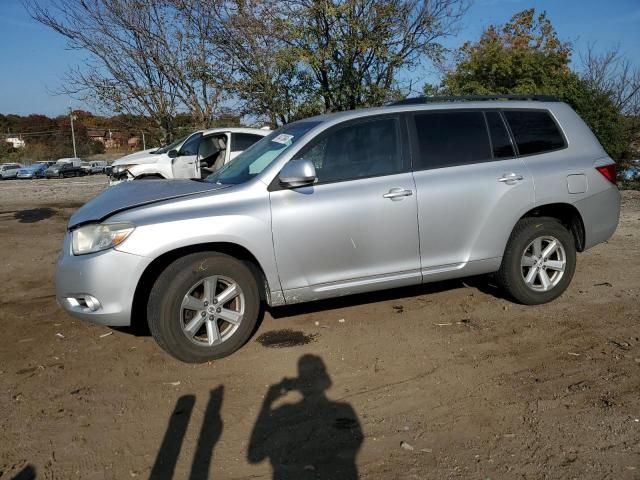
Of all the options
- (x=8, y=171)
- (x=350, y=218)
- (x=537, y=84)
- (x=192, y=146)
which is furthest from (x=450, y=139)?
(x=8, y=171)

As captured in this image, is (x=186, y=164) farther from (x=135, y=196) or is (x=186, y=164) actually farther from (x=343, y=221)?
(x=343, y=221)

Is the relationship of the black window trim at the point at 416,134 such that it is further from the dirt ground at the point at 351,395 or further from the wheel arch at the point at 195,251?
the wheel arch at the point at 195,251

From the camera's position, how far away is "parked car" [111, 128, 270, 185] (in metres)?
11.1

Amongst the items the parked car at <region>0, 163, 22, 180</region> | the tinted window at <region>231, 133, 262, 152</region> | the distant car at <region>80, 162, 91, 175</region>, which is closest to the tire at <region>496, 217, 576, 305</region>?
the tinted window at <region>231, 133, 262, 152</region>

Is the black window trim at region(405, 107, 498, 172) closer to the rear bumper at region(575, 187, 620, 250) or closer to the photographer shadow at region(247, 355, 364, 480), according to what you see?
the rear bumper at region(575, 187, 620, 250)

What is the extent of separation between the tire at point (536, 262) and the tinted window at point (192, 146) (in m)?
7.88

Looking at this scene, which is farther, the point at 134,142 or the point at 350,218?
the point at 134,142

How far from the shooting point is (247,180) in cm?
432

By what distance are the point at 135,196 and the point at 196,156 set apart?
7.19 m

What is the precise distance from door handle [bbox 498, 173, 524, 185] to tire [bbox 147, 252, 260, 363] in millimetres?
2293

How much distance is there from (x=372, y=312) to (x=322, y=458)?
91.3 inches

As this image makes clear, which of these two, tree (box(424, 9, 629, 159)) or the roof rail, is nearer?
the roof rail

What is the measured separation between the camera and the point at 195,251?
4.15m

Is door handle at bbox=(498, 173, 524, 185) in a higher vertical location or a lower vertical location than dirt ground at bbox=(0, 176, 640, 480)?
higher
